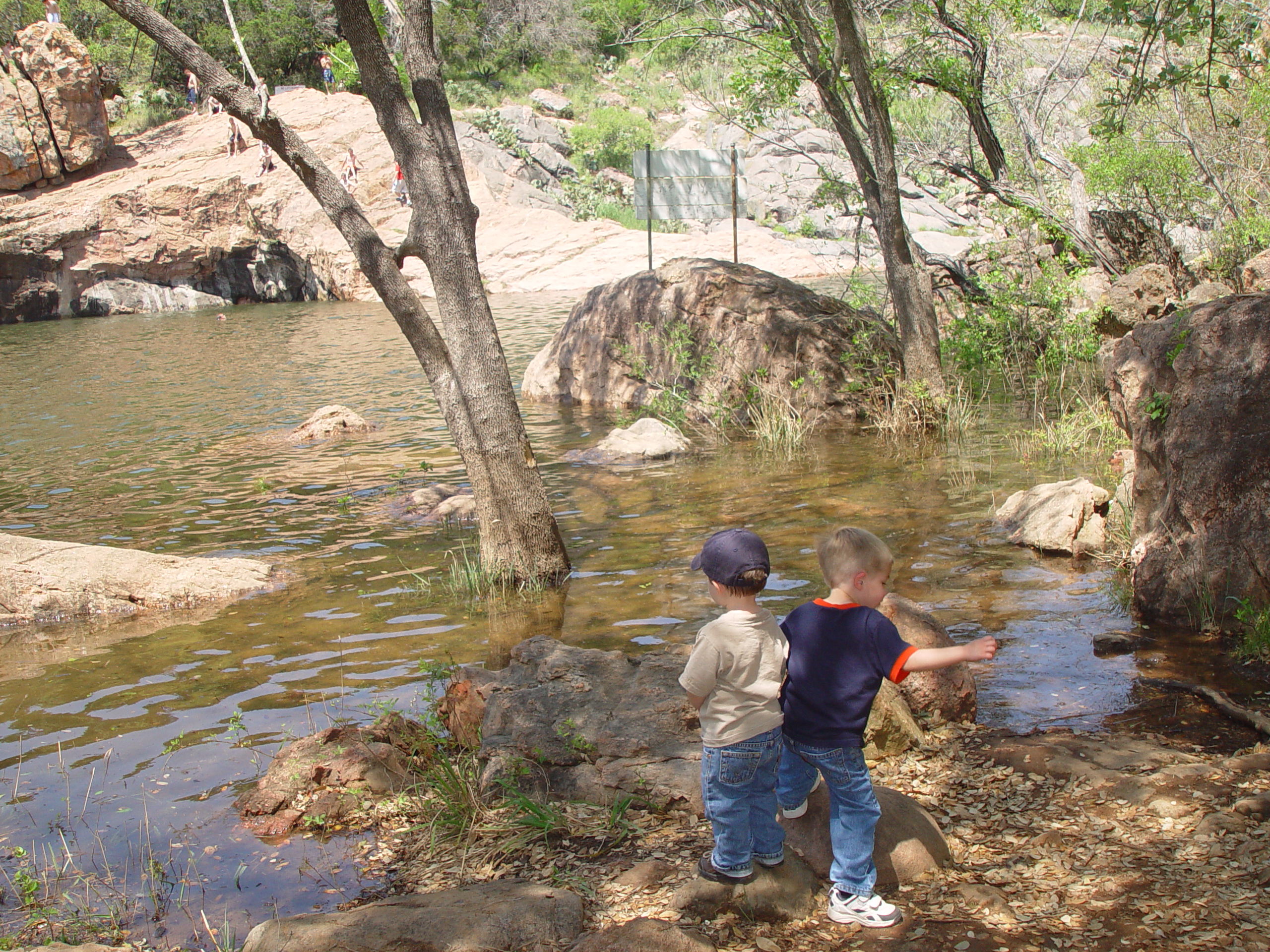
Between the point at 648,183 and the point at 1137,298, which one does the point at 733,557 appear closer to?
the point at 1137,298

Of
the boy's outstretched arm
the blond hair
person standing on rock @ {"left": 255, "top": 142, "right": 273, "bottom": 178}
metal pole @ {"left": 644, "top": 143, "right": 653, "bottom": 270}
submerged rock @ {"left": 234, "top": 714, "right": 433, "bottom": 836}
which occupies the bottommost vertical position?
submerged rock @ {"left": 234, "top": 714, "right": 433, "bottom": 836}

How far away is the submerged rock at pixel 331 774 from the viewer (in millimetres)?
4496

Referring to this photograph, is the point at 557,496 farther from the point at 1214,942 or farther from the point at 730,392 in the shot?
the point at 1214,942

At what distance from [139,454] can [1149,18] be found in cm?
1288

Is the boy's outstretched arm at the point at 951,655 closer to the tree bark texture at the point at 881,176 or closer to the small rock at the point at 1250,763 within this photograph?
the small rock at the point at 1250,763

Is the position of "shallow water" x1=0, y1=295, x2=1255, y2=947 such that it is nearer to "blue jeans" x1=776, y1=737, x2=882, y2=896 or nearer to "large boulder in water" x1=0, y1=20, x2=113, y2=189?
"blue jeans" x1=776, y1=737, x2=882, y2=896

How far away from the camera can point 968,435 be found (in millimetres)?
11688

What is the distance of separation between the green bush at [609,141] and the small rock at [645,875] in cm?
4606

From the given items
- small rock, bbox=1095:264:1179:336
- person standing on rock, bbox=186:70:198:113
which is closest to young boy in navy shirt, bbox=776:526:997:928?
small rock, bbox=1095:264:1179:336

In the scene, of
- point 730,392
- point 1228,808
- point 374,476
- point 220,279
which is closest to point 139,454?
point 374,476

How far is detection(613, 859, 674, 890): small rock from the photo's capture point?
3.60 m

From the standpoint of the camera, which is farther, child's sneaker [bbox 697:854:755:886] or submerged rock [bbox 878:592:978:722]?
submerged rock [bbox 878:592:978:722]

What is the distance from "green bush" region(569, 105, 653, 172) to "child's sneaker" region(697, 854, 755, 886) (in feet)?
152

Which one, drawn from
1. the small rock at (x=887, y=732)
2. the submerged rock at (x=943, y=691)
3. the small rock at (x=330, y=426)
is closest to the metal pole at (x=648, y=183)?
the small rock at (x=330, y=426)
